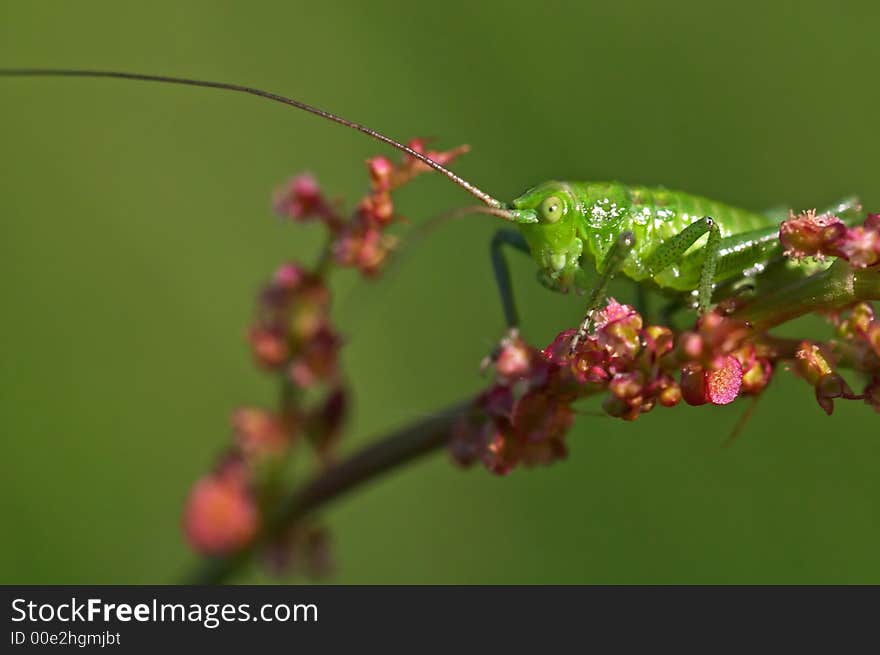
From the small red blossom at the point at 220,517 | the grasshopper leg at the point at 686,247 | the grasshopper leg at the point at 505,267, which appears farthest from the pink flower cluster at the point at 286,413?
the grasshopper leg at the point at 686,247

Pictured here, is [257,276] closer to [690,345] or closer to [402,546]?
[402,546]

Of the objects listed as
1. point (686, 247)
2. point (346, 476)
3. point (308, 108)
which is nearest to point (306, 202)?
point (308, 108)

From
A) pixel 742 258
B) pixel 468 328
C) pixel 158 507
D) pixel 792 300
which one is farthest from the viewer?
pixel 468 328

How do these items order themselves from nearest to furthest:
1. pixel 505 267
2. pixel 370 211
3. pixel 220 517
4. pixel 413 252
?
pixel 370 211 → pixel 220 517 → pixel 505 267 → pixel 413 252

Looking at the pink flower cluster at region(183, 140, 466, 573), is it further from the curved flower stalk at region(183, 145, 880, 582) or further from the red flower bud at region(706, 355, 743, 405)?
the red flower bud at region(706, 355, 743, 405)

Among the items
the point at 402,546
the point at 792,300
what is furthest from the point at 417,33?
the point at 792,300

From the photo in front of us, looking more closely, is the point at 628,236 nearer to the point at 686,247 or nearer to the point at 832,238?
the point at 686,247

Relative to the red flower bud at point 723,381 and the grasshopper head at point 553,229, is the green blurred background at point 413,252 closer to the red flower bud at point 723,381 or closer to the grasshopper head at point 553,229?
the grasshopper head at point 553,229
